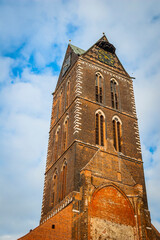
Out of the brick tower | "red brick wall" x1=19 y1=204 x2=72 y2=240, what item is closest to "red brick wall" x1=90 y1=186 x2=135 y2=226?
the brick tower

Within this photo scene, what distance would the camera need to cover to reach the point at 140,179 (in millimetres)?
26594

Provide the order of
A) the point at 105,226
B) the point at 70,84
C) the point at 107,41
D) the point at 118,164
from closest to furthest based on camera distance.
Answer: the point at 105,226
the point at 118,164
the point at 70,84
the point at 107,41

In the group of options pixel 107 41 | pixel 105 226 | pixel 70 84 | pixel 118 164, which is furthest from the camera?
pixel 107 41

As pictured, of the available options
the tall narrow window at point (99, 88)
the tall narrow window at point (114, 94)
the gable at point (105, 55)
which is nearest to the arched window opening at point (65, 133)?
the tall narrow window at point (99, 88)

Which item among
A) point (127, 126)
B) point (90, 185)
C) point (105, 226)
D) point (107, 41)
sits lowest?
point (105, 226)

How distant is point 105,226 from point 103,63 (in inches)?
721

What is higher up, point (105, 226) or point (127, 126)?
point (127, 126)

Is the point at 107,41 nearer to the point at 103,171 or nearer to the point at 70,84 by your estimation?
the point at 70,84

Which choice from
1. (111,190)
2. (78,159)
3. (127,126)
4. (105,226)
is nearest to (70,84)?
(127,126)

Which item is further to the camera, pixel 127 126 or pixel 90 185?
pixel 127 126

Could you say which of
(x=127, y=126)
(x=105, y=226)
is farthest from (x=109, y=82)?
(x=105, y=226)

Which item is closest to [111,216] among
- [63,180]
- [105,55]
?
[63,180]

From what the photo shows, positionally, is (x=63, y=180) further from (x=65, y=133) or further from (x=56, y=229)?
(x=56, y=229)

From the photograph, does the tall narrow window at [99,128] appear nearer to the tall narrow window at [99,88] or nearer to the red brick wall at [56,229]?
the tall narrow window at [99,88]
